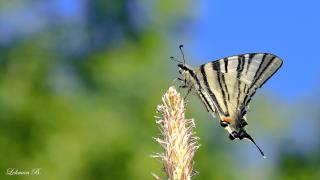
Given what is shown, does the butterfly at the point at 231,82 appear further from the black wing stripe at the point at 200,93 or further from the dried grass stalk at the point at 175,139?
the dried grass stalk at the point at 175,139

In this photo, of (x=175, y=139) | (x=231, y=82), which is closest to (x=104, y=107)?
(x=231, y=82)

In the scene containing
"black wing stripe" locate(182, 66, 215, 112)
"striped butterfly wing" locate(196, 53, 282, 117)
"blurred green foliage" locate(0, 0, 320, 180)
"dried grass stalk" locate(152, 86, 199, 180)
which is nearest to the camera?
"dried grass stalk" locate(152, 86, 199, 180)

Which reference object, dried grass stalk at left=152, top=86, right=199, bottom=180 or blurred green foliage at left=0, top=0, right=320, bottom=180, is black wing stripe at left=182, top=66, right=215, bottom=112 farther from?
blurred green foliage at left=0, top=0, right=320, bottom=180

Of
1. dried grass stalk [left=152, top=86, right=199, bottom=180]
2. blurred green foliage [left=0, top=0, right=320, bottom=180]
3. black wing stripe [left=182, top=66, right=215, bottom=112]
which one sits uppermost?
blurred green foliage [left=0, top=0, right=320, bottom=180]

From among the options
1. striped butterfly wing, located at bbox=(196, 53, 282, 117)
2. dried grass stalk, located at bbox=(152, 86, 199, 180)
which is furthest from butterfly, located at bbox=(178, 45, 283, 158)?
dried grass stalk, located at bbox=(152, 86, 199, 180)

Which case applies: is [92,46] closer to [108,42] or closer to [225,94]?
[108,42]

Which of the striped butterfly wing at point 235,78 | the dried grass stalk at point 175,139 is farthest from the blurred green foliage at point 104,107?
the dried grass stalk at point 175,139

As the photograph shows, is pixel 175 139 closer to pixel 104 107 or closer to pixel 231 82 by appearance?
pixel 231 82

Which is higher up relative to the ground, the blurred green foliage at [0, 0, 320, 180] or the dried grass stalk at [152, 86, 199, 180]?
the blurred green foliage at [0, 0, 320, 180]

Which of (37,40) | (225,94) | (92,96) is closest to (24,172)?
(92,96)
